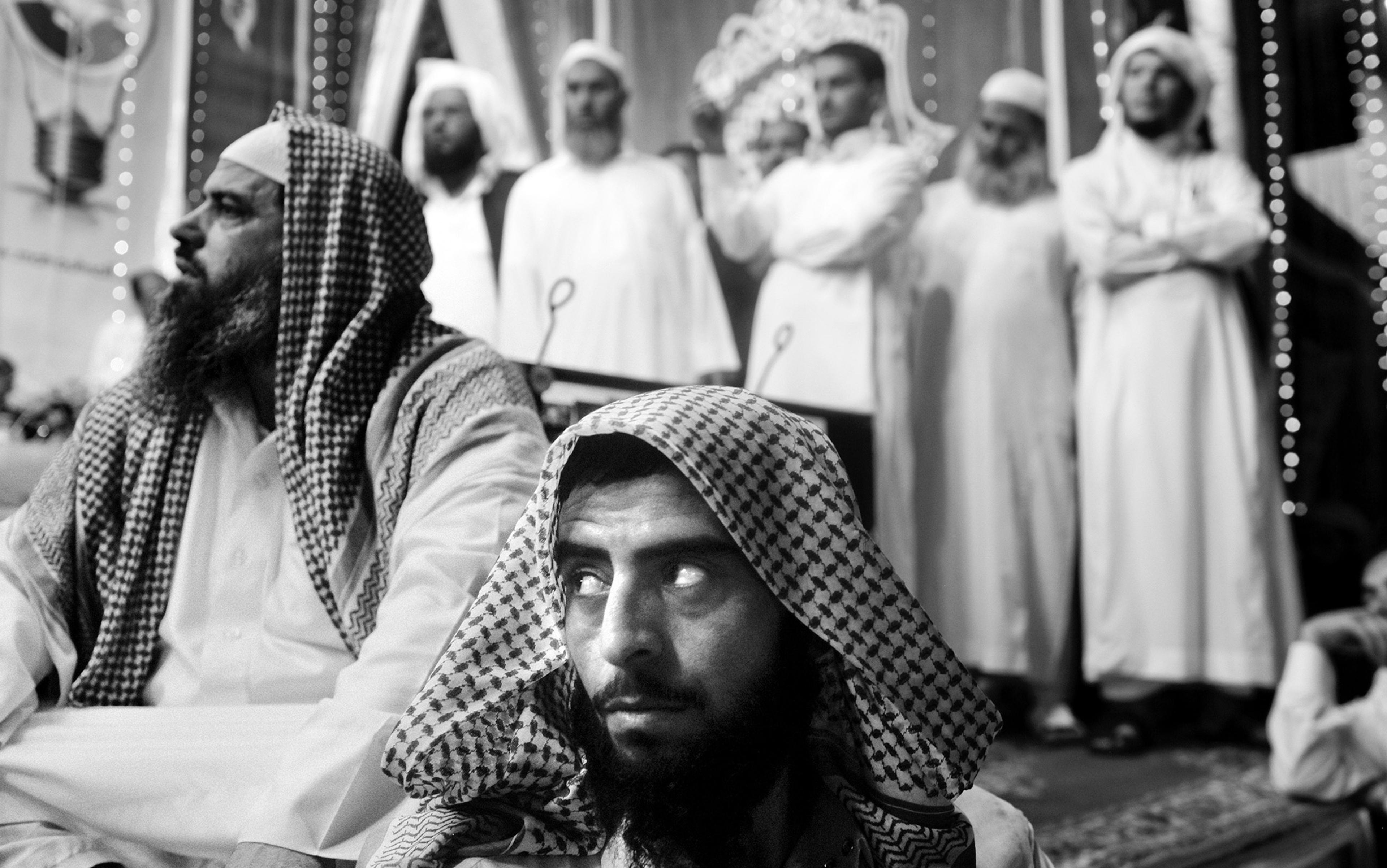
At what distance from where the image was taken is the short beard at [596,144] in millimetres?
5484

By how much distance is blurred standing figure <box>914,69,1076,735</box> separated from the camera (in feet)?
16.1

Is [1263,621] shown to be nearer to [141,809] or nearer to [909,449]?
[909,449]

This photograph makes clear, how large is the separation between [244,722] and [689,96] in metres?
4.94

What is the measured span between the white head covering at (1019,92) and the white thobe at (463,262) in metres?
2.32

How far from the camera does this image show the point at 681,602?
3.80ft

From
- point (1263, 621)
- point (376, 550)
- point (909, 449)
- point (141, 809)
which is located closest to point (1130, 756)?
point (1263, 621)

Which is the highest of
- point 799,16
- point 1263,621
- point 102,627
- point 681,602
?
point 799,16

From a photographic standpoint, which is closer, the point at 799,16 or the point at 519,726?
the point at 519,726

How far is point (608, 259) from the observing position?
5340mm

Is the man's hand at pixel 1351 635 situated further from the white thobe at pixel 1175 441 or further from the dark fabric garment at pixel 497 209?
the dark fabric garment at pixel 497 209

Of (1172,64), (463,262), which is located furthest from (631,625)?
(463,262)

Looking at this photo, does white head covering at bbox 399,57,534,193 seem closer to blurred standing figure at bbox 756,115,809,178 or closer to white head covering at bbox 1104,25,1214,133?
blurred standing figure at bbox 756,115,809,178

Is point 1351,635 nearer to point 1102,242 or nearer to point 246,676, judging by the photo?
point 1102,242

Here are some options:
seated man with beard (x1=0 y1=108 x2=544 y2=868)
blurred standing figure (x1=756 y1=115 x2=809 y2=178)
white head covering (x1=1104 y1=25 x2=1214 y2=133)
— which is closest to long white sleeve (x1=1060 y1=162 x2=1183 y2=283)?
white head covering (x1=1104 y1=25 x2=1214 y2=133)
